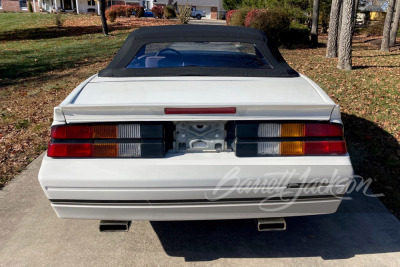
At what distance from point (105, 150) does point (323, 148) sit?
1.47m

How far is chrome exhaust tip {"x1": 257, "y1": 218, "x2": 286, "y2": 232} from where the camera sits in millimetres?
2791

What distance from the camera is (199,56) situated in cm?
402

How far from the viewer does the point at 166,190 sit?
8.39 ft

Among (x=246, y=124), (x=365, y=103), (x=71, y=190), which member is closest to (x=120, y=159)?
(x=71, y=190)

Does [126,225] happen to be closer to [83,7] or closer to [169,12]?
[169,12]

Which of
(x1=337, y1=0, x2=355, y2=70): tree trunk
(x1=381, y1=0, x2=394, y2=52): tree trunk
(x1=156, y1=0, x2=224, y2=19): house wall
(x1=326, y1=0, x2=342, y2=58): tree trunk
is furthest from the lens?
(x1=156, y1=0, x2=224, y2=19): house wall

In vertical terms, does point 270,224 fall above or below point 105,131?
below

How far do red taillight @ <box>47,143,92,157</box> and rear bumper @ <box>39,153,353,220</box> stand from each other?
0.14 ft

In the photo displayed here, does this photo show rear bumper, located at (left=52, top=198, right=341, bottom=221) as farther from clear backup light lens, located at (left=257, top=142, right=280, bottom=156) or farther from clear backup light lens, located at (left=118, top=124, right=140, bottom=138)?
clear backup light lens, located at (left=118, top=124, right=140, bottom=138)

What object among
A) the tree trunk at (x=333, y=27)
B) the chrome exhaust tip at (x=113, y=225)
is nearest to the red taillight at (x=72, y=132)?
the chrome exhaust tip at (x=113, y=225)

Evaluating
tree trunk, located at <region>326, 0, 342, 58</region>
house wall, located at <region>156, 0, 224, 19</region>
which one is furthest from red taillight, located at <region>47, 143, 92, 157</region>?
house wall, located at <region>156, 0, 224, 19</region>

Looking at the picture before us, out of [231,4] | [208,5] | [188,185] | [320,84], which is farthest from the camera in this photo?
[208,5]

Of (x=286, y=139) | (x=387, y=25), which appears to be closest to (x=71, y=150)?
(x=286, y=139)

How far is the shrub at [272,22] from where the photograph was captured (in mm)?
20344
